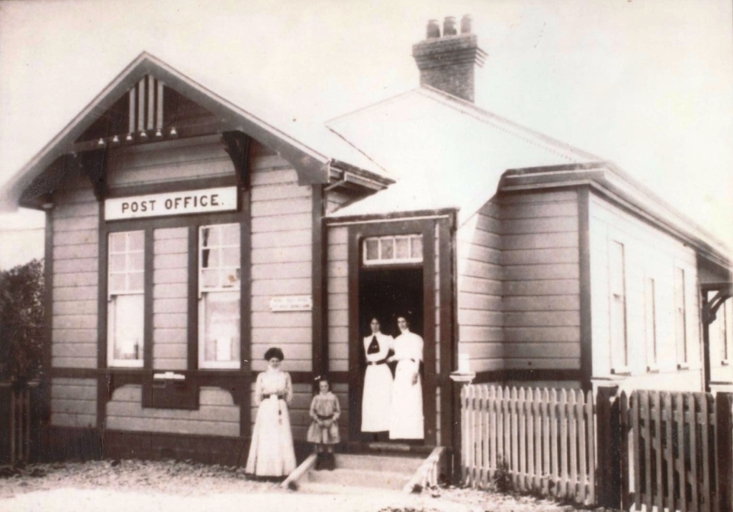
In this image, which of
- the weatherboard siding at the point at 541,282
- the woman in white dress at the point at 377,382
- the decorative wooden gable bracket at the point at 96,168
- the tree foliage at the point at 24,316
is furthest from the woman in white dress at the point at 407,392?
the tree foliage at the point at 24,316

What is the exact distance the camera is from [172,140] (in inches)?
474

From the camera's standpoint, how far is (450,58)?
16.3 meters

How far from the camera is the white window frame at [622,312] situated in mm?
12922

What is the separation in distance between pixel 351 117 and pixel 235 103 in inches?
159

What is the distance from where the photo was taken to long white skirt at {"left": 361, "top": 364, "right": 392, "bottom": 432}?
1120 centimetres

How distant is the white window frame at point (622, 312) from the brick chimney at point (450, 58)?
4420mm

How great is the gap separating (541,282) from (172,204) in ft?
18.1

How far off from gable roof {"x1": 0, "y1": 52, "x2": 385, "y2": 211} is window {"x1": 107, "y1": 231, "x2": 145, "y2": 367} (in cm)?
155

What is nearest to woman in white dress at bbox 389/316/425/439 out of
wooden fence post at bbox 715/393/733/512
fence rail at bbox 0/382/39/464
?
wooden fence post at bbox 715/393/733/512

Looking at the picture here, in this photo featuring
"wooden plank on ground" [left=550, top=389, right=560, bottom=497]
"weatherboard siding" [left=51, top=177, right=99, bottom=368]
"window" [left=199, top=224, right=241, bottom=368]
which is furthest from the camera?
"weatherboard siding" [left=51, top=177, right=99, bottom=368]

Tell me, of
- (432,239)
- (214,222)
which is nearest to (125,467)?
(214,222)

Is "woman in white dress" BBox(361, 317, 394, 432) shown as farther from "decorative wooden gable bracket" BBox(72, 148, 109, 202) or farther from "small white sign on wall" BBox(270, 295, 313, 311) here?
"decorative wooden gable bracket" BBox(72, 148, 109, 202)

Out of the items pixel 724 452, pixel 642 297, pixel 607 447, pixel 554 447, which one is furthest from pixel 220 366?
pixel 642 297

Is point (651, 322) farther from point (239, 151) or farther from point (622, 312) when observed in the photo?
point (239, 151)
